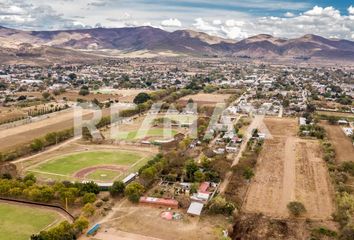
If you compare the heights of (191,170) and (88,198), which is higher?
(191,170)

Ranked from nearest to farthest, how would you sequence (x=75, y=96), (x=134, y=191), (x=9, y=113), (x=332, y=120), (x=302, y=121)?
1. (x=134, y=191)
2. (x=302, y=121)
3. (x=332, y=120)
4. (x=9, y=113)
5. (x=75, y=96)

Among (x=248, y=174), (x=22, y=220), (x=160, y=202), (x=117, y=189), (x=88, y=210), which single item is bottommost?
(x=22, y=220)

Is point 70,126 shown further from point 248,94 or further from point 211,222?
point 248,94

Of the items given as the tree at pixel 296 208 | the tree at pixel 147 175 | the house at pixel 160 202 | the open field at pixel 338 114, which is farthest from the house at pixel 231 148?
the open field at pixel 338 114

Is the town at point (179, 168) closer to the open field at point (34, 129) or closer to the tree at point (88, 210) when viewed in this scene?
the tree at point (88, 210)

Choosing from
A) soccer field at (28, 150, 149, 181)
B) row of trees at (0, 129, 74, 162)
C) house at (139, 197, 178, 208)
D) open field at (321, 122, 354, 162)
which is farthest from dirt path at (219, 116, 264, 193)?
row of trees at (0, 129, 74, 162)

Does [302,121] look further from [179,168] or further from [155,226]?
[155,226]

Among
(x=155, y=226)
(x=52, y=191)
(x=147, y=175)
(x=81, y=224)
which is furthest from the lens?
(x=147, y=175)

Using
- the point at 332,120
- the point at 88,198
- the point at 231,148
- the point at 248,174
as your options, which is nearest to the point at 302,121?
the point at 332,120
